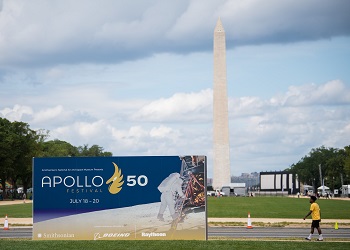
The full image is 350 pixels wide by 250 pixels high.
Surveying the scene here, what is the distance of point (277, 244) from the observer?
995 inches

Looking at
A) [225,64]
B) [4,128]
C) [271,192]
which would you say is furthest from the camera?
[271,192]

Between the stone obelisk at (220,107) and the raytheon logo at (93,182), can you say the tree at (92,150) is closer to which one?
the stone obelisk at (220,107)

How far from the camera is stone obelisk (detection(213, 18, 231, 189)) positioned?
10181 centimetres

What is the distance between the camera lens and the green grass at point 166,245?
23938 mm

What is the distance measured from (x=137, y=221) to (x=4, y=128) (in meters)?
86.9

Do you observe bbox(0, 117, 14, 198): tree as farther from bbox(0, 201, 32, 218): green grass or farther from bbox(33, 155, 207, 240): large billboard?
bbox(33, 155, 207, 240): large billboard

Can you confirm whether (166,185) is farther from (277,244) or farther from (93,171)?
(277,244)

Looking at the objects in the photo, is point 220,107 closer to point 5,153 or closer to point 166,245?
point 5,153

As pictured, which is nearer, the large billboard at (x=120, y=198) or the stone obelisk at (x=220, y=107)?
the large billboard at (x=120, y=198)

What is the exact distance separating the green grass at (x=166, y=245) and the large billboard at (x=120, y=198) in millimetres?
1019

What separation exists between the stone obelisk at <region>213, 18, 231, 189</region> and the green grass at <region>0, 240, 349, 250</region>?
77441 millimetres

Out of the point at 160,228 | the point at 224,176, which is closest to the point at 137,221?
the point at 160,228

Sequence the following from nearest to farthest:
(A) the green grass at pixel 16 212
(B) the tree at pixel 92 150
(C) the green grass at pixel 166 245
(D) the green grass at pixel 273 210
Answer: (C) the green grass at pixel 166 245 < (D) the green grass at pixel 273 210 < (A) the green grass at pixel 16 212 < (B) the tree at pixel 92 150

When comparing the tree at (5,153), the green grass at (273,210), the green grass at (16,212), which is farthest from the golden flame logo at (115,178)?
the tree at (5,153)
